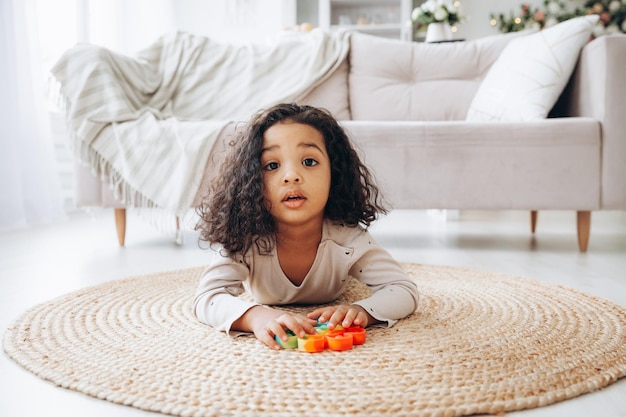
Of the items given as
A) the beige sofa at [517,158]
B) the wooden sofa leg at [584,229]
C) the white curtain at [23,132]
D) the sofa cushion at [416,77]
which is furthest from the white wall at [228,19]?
the wooden sofa leg at [584,229]

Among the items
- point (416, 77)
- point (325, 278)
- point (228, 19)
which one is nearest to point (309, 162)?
point (325, 278)

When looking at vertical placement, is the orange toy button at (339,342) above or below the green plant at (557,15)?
below

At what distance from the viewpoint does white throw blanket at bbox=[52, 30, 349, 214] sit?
179 cm

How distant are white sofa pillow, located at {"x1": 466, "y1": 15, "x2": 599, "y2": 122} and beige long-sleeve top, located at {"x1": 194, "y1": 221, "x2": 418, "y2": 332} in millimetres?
1102

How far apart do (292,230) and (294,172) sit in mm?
130

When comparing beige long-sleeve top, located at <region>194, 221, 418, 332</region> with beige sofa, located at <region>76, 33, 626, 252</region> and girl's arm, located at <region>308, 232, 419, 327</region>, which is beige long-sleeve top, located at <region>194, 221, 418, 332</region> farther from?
beige sofa, located at <region>76, 33, 626, 252</region>

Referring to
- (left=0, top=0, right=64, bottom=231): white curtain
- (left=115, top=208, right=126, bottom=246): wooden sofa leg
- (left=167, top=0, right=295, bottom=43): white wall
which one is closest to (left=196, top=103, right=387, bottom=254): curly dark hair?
(left=115, top=208, right=126, bottom=246): wooden sofa leg

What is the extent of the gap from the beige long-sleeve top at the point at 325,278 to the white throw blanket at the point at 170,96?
0.83 meters

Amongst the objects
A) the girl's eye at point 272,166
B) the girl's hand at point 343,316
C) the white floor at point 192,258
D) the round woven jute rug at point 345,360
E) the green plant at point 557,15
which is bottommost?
the white floor at point 192,258

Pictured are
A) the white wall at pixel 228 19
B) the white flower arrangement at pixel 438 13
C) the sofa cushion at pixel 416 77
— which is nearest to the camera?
the sofa cushion at pixel 416 77

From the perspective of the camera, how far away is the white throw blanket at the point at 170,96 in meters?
1.79

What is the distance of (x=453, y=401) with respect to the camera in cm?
60

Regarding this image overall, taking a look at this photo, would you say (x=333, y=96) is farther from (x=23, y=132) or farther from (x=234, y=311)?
(x=234, y=311)

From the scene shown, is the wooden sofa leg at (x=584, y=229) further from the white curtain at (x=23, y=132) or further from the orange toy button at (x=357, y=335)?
the white curtain at (x=23, y=132)
